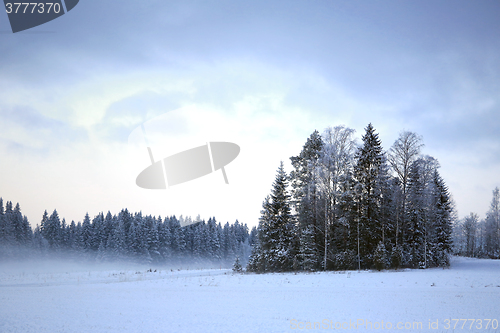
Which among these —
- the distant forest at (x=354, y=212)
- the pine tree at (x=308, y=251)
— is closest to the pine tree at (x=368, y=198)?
the distant forest at (x=354, y=212)

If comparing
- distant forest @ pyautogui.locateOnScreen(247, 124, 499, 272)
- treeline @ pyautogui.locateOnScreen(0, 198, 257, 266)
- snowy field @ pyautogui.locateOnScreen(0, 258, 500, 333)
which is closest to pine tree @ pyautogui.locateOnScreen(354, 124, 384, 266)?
distant forest @ pyautogui.locateOnScreen(247, 124, 499, 272)

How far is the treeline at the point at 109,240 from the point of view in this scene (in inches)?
2471

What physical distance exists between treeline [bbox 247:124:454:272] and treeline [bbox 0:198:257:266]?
93.9 feet

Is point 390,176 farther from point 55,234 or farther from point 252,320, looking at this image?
point 55,234

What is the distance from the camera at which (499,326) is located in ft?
27.9

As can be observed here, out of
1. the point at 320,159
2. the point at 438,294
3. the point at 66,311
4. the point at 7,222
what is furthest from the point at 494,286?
the point at 7,222

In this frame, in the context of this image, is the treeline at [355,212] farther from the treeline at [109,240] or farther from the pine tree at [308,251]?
the treeline at [109,240]

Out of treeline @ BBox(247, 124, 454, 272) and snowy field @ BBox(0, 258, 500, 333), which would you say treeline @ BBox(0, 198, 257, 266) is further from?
snowy field @ BBox(0, 258, 500, 333)

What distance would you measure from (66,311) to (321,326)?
9.26 meters

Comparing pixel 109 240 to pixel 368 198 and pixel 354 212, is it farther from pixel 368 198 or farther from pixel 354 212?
pixel 368 198

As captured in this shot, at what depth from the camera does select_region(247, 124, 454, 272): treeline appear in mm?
30141

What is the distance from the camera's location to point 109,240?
66.9 metres

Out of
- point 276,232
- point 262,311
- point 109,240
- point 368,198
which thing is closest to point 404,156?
point 368,198

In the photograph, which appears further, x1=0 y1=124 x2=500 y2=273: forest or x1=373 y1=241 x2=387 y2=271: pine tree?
x1=0 y1=124 x2=500 y2=273: forest
